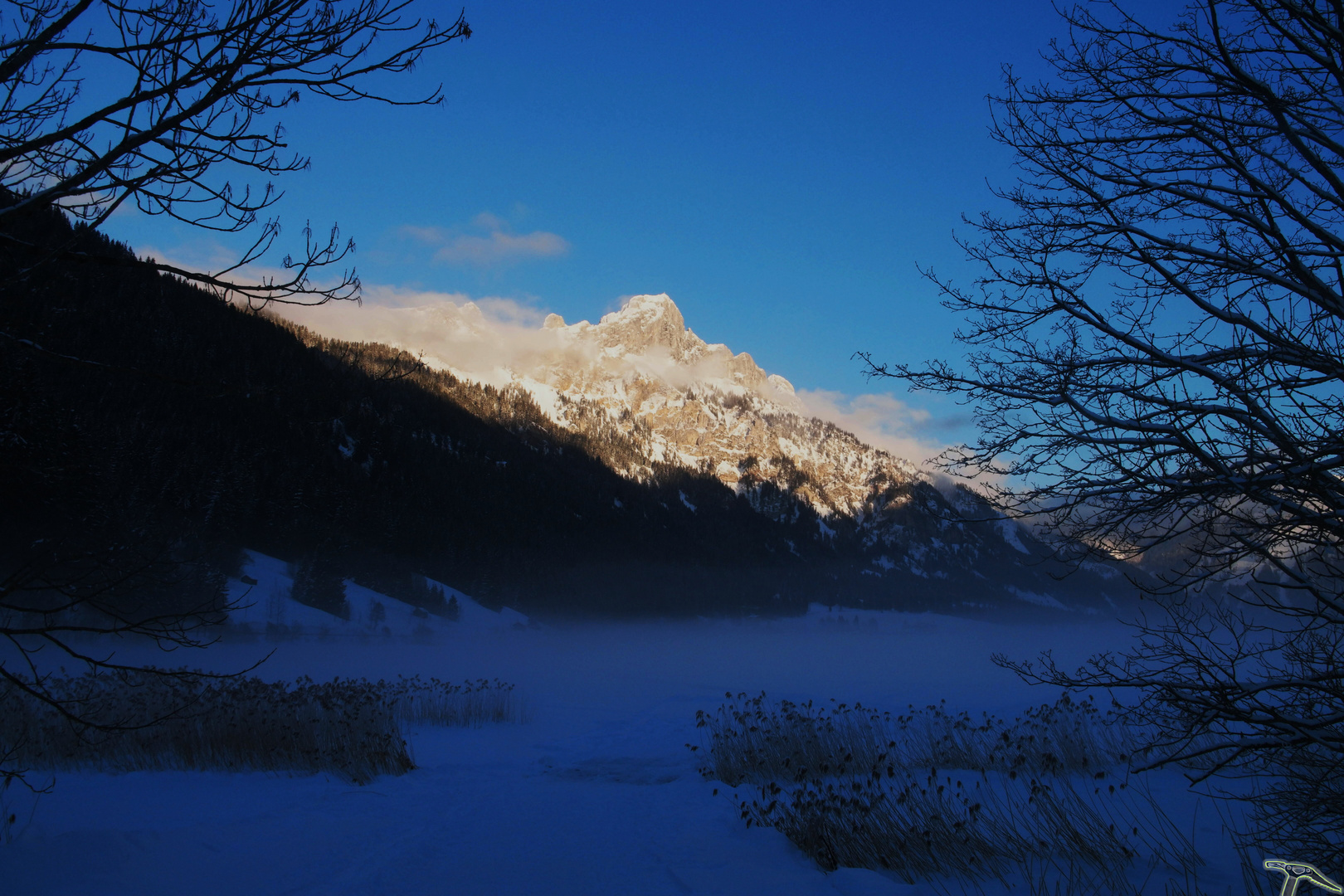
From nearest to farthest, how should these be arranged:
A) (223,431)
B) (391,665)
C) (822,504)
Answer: (391,665), (223,431), (822,504)

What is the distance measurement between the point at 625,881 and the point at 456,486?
6459 cm

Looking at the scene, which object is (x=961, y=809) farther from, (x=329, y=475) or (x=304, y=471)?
(x=329, y=475)

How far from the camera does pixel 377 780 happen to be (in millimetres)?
8562

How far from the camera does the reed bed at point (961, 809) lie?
15.6 feet

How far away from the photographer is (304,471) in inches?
1770

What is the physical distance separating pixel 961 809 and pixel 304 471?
4736 centimetres

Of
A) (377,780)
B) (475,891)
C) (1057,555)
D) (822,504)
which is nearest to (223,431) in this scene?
(377,780)

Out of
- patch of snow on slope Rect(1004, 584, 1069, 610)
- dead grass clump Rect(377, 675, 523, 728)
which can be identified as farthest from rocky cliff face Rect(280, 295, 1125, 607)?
dead grass clump Rect(377, 675, 523, 728)

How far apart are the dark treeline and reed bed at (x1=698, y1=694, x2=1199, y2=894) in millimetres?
4913

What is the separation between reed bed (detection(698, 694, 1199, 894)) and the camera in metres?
4.76

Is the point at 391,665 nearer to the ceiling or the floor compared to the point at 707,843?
nearer to the floor

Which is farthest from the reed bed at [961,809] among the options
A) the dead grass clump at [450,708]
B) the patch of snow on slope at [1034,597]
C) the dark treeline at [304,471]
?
the patch of snow on slope at [1034,597]

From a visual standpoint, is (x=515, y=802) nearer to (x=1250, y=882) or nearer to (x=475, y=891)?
(x=475, y=891)

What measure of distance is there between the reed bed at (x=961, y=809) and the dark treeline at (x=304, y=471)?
16.1ft
